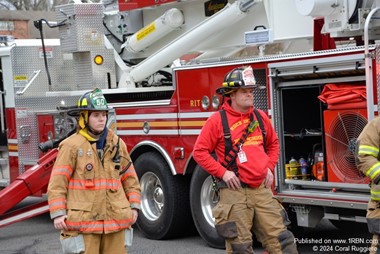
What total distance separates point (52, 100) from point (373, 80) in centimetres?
493

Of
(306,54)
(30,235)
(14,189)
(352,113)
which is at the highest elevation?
(306,54)

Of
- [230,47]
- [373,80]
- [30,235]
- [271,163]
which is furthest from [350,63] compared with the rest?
[30,235]

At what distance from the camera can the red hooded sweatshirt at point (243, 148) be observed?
19.2ft

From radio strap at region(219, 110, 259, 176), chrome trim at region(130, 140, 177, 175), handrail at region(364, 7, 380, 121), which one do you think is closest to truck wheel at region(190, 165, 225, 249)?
chrome trim at region(130, 140, 177, 175)

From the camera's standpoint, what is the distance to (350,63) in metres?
6.68

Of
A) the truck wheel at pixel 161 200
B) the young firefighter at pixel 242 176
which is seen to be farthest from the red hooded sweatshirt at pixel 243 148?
the truck wheel at pixel 161 200

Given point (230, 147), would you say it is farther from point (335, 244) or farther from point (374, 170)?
point (335, 244)

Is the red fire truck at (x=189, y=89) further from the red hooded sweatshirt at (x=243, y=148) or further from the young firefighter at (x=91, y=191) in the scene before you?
the red hooded sweatshirt at (x=243, y=148)

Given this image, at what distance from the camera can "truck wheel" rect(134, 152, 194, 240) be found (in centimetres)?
866

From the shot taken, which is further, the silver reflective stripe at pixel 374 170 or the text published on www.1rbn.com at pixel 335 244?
the text published on www.1rbn.com at pixel 335 244

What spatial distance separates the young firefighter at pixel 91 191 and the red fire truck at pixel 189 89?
723 mm

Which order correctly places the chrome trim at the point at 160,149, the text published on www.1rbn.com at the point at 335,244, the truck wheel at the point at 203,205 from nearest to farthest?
the text published on www.1rbn.com at the point at 335,244
the truck wheel at the point at 203,205
the chrome trim at the point at 160,149

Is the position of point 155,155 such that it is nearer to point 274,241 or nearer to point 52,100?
point 52,100

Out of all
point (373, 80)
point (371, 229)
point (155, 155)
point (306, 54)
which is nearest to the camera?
point (371, 229)
